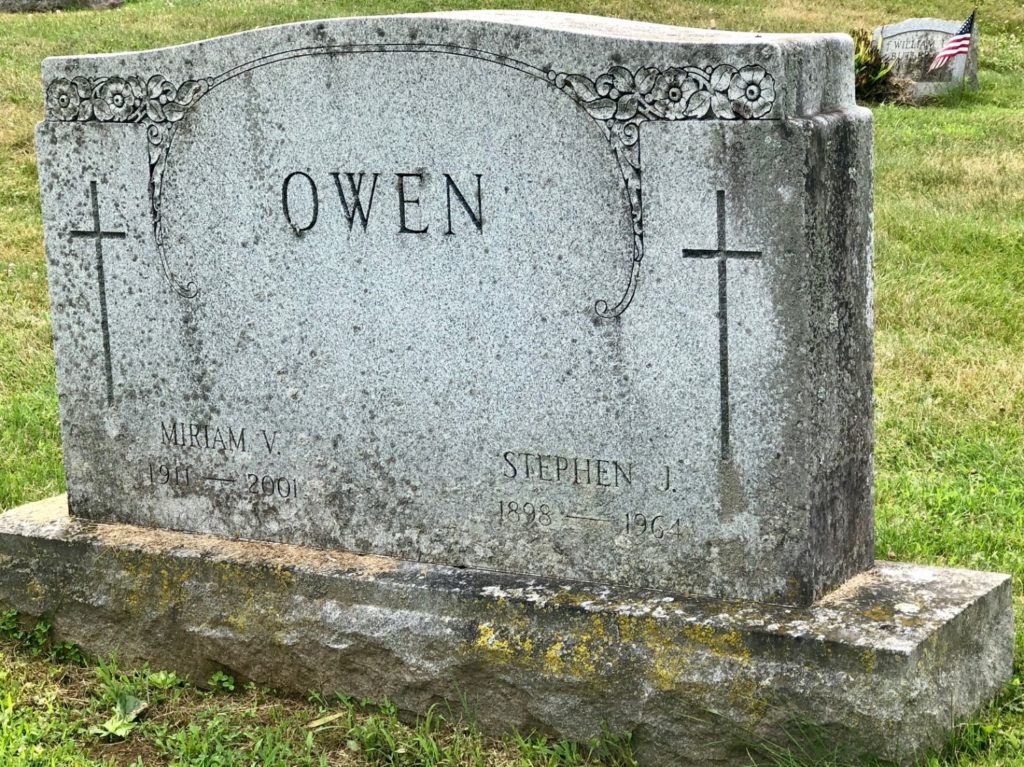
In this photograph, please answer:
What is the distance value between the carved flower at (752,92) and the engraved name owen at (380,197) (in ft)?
2.21

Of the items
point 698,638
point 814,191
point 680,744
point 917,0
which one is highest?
point 917,0

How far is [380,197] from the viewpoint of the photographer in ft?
12.0

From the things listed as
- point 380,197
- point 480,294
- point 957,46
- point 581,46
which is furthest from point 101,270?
point 957,46

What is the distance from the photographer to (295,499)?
3936mm

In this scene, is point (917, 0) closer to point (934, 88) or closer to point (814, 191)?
point (934, 88)

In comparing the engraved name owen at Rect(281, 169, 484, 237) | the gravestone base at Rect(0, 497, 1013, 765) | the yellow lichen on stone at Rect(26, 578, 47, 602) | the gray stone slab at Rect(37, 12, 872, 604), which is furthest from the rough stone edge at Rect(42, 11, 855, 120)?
the yellow lichen on stone at Rect(26, 578, 47, 602)

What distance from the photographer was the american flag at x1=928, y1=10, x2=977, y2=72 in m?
14.6

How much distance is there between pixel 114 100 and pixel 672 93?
161 cm

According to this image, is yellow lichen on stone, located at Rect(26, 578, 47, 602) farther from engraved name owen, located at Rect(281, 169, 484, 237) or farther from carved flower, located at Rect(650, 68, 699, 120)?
carved flower, located at Rect(650, 68, 699, 120)

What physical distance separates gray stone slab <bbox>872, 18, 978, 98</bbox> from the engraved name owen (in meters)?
12.2

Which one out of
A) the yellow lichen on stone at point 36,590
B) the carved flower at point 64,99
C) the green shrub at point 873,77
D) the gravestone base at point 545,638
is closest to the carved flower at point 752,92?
the gravestone base at point 545,638

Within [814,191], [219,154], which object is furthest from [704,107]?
[219,154]

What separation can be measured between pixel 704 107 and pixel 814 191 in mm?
309

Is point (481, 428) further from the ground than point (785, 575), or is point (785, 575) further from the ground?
point (481, 428)
